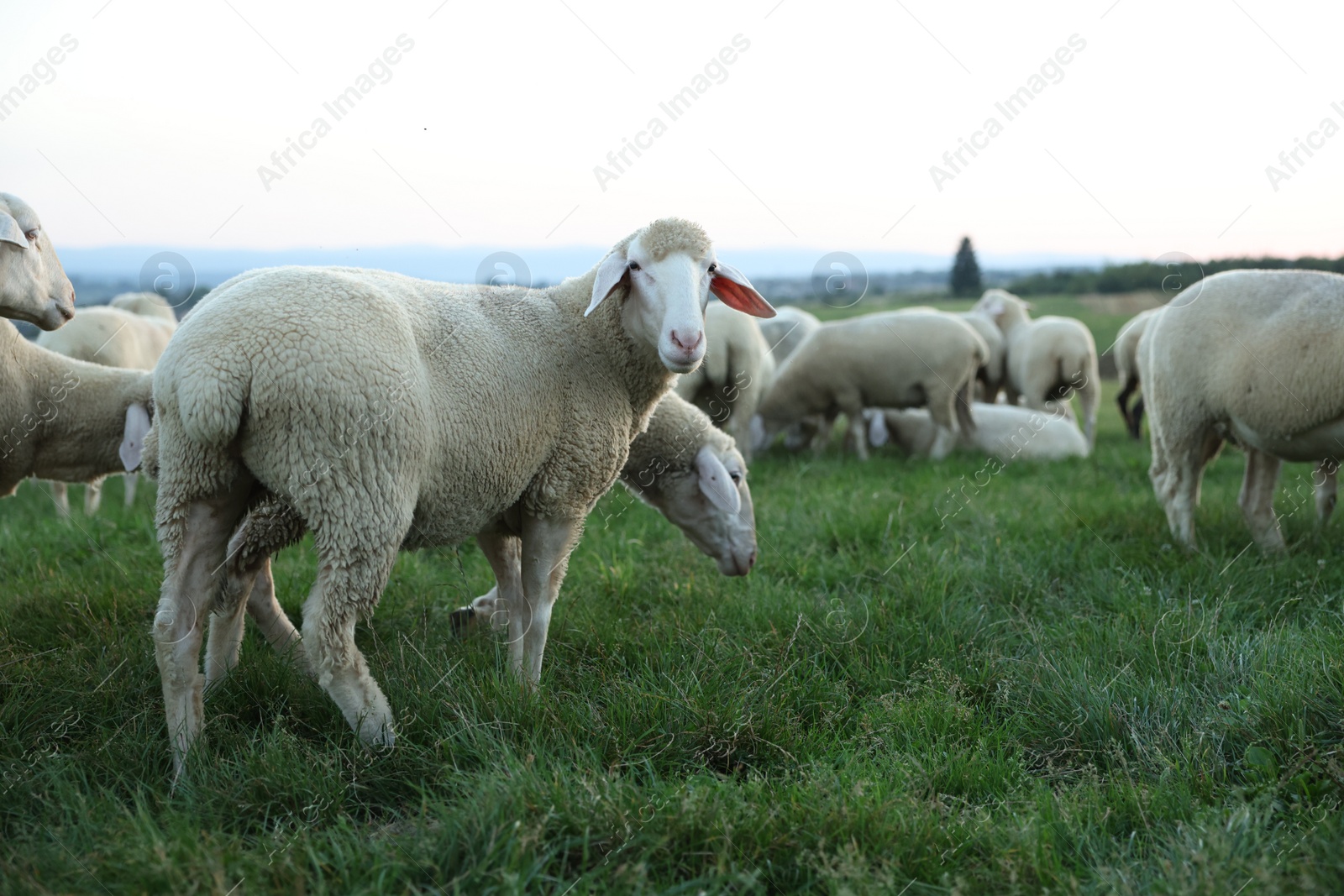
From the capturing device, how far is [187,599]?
2742mm

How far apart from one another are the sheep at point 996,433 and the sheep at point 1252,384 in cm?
379

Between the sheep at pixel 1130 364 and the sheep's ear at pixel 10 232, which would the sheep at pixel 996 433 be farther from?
the sheep's ear at pixel 10 232

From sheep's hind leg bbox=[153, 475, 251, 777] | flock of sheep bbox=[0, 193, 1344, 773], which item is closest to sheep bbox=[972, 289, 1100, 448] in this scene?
flock of sheep bbox=[0, 193, 1344, 773]

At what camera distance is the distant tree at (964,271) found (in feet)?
69.5

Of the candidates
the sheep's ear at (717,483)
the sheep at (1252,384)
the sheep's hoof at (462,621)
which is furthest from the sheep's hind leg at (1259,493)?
the sheep's hoof at (462,621)

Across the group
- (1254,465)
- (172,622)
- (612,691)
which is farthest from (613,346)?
(1254,465)

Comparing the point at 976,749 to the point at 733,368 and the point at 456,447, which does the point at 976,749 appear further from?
the point at 733,368

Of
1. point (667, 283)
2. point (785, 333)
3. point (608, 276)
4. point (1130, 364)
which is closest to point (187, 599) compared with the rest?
point (608, 276)

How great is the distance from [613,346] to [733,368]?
16.5ft

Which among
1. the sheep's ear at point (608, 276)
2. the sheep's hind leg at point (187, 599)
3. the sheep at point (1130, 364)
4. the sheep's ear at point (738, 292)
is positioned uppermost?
the sheep at point (1130, 364)

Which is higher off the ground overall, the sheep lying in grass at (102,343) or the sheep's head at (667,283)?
the sheep's head at (667,283)

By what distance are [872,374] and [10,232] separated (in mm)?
7606

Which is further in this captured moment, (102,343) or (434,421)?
(102,343)

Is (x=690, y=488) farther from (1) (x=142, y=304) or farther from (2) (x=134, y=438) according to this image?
(1) (x=142, y=304)
